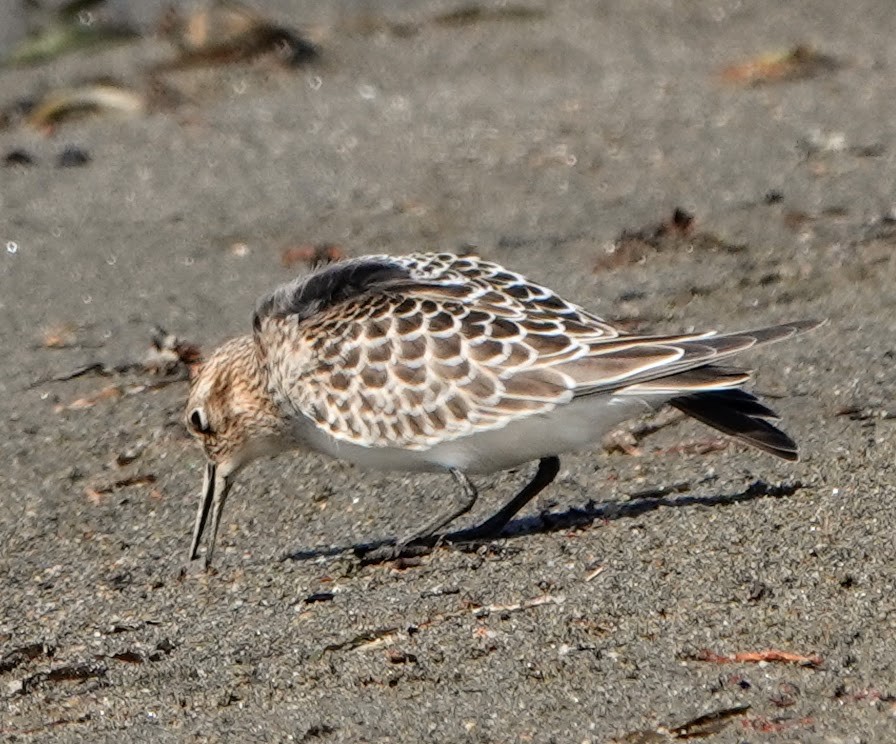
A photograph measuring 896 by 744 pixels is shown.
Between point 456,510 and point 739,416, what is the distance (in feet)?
3.32

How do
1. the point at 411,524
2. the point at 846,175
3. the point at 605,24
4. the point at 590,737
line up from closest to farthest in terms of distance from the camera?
the point at 590,737, the point at 411,524, the point at 846,175, the point at 605,24

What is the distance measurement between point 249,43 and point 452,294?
677 cm

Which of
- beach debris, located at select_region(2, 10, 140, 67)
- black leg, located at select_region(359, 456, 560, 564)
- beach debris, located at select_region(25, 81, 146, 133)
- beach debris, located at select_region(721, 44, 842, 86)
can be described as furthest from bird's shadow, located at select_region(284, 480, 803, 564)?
beach debris, located at select_region(2, 10, 140, 67)

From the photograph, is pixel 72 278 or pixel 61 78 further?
pixel 61 78

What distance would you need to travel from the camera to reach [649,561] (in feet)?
18.9

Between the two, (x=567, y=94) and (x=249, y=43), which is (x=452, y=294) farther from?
(x=249, y=43)

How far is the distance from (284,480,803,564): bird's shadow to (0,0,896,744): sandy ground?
0.08 feet

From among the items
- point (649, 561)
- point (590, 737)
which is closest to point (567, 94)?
point (649, 561)

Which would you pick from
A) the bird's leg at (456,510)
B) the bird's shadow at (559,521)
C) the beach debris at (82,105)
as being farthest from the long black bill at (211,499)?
the beach debris at (82,105)

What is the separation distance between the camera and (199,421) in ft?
22.9

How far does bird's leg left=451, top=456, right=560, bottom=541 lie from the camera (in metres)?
6.43

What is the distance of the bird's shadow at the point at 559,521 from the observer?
621cm

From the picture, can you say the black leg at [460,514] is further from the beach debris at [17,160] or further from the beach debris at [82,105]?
the beach debris at [82,105]

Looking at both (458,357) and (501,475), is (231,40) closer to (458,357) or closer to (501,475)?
(501,475)
